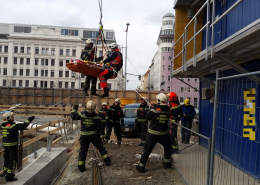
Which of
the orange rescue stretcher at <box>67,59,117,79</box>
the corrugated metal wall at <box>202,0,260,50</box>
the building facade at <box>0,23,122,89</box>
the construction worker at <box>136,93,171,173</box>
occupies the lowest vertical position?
the construction worker at <box>136,93,171,173</box>

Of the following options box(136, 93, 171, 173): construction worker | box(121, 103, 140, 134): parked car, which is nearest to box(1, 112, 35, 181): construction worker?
box(136, 93, 171, 173): construction worker

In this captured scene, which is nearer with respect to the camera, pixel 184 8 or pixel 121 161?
pixel 121 161

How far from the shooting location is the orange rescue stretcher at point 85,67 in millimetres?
7566

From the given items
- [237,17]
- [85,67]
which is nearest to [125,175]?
[85,67]

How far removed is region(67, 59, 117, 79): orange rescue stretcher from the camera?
757cm

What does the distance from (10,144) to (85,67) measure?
318cm

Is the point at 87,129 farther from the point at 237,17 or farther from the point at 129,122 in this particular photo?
the point at 129,122

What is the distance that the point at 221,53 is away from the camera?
5.20 metres

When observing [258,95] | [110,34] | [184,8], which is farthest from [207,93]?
[110,34]

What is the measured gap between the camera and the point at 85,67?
7730 mm

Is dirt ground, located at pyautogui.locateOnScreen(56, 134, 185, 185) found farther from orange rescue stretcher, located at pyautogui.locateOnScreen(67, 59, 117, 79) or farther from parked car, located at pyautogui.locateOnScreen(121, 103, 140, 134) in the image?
parked car, located at pyautogui.locateOnScreen(121, 103, 140, 134)

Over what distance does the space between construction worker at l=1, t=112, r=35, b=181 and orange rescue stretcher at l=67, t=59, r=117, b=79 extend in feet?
8.21

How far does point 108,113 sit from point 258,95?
18.7 ft

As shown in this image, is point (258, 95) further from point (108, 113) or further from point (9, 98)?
point (9, 98)
